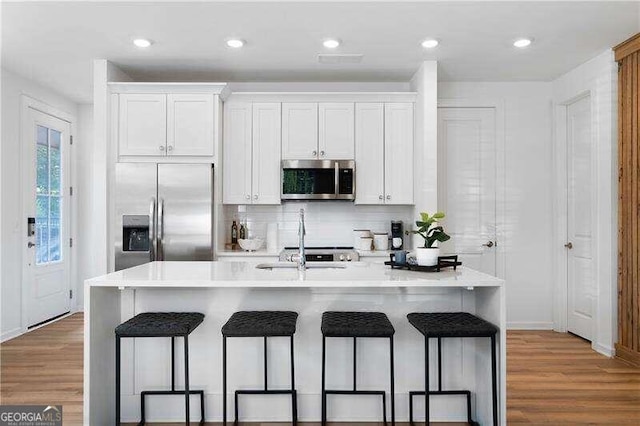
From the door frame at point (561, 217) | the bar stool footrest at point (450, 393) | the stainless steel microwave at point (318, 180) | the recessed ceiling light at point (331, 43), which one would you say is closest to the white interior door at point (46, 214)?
the stainless steel microwave at point (318, 180)

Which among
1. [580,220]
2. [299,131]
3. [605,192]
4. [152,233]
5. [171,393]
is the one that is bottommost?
[171,393]

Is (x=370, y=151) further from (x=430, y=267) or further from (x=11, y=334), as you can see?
(x=11, y=334)

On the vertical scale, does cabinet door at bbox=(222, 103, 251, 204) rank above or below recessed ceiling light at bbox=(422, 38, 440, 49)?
below

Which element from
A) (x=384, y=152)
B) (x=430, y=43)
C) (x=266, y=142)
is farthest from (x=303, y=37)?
(x=384, y=152)

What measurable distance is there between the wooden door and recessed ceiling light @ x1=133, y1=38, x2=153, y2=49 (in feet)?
12.9

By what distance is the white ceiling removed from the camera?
3497 mm

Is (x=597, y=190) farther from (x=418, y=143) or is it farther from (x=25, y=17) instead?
(x=25, y=17)

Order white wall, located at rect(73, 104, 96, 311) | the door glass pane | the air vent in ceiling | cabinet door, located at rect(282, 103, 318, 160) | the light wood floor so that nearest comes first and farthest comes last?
the light wood floor → the air vent in ceiling → cabinet door, located at rect(282, 103, 318, 160) → the door glass pane → white wall, located at rect(73, 104, 96, 311)

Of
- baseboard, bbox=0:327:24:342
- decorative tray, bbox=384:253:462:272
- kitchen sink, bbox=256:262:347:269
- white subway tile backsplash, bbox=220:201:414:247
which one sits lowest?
baseboard, bbox=0:327:24:342

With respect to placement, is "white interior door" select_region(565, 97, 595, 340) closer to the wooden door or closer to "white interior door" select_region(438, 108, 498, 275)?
the wooden door

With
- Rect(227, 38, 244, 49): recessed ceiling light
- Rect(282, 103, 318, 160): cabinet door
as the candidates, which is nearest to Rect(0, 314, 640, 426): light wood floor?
Rect(282, 103, 318, 160): cabinet door

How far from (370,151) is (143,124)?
2.17 metres

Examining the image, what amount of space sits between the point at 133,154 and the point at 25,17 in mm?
1407

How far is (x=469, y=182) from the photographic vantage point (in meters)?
5.38
